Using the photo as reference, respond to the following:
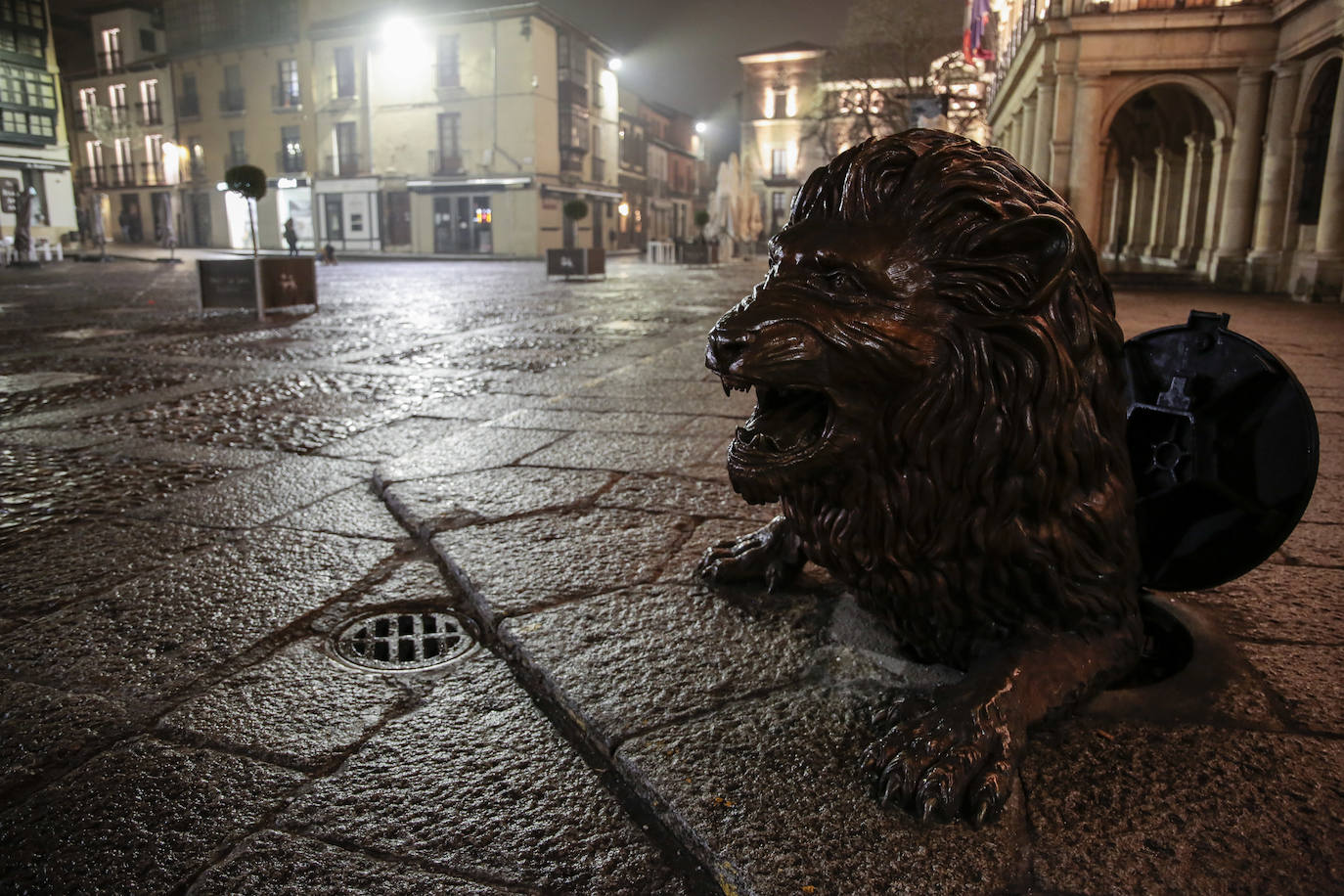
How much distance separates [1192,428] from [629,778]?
1.23 metres

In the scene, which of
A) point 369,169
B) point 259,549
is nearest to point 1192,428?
point 259,549

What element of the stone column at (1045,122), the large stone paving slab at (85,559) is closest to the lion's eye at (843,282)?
the large stone paving slab at (85,559)

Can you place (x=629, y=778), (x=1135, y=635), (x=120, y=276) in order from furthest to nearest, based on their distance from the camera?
(x=120, y=276)
(x=1135, y=635)
(x=629, y=778)

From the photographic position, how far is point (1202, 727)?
59.1 inches

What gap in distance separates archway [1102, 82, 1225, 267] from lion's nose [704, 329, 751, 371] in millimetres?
16135

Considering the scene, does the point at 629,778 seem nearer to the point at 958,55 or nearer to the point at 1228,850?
the point at 1228,850

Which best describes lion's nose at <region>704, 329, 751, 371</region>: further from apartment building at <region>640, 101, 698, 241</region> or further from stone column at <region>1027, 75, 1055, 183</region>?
apartment building at <region>640, 101, 698, 241</region>

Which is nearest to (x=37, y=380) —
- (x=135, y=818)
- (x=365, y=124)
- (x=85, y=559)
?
(x=85, y=559)

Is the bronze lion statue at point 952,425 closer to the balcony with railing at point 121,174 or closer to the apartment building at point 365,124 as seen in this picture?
the apartment building at point 365,124

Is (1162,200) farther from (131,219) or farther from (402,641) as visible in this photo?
(131,219)

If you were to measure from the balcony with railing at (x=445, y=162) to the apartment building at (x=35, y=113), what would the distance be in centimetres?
1463

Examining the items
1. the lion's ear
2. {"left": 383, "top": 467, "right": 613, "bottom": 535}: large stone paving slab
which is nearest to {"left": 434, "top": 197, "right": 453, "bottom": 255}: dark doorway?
Result: {"left": 383, "top": 467, "right": 613, "bottom": 535}: large stone paving slab

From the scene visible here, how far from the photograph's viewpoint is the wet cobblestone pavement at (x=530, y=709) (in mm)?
1204

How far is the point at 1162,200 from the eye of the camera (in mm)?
20234
